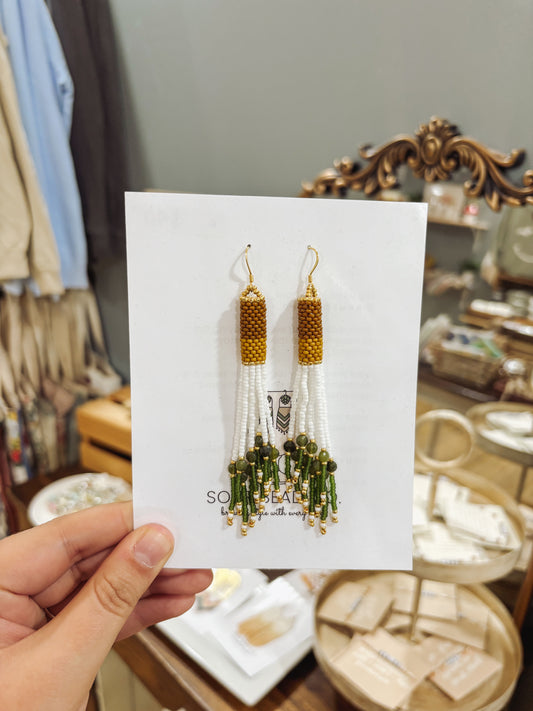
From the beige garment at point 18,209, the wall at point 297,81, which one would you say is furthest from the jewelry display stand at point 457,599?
the beige garment at point 18,209

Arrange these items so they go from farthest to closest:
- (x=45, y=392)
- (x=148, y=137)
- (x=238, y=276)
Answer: (x=45, y=392) → (x=148, y=137) → (x=238, y=276)

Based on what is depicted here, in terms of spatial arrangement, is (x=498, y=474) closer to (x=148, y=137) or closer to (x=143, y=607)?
(x=143, y=607)

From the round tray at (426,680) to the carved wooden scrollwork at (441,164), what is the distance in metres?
0.60

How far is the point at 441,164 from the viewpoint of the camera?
74cm

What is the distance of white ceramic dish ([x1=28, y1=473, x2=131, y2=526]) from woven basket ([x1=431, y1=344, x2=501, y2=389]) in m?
0.72

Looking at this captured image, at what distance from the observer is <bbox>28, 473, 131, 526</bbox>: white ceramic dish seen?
3.44 ft

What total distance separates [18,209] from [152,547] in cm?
92

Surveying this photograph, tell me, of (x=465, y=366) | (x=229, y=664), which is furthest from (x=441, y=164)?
(x=229, y=664)

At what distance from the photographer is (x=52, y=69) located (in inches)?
42.5

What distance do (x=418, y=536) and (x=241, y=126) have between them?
84cm

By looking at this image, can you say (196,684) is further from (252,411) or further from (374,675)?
(252,411)

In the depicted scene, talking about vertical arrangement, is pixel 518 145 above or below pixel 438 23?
below

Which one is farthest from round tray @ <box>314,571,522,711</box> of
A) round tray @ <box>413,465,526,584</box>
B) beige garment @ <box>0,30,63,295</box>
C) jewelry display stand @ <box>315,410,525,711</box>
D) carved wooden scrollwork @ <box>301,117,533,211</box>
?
beige garment @ <box>0,30,63,295</box>

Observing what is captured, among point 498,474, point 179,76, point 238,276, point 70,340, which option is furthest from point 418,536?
point 70,340
